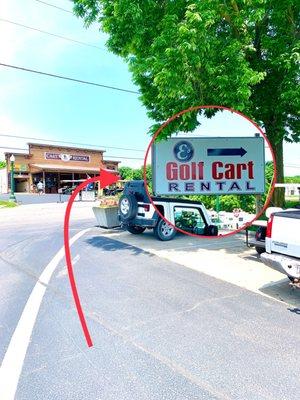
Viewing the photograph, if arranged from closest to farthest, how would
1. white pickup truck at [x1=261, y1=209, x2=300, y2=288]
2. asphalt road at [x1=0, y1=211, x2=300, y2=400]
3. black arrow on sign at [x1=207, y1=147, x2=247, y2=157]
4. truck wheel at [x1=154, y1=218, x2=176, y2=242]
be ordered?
asphalt road at [x1=0, y1=211, x2=300, y2=400] → white pickup truck at [x1=261, y1=209, x2=300, y2=288] → black arrow on sign at [x1=207, y1=147, x2=247, y2=157] → truck wheel at [x1=154, y1=218, x2=176, y2=242]

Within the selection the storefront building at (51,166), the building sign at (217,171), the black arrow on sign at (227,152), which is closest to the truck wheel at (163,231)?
the building sign at (217,171)

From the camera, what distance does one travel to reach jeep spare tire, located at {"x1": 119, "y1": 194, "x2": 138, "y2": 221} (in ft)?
31.5

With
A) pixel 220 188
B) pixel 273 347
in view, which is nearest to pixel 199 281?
pixel 220 188

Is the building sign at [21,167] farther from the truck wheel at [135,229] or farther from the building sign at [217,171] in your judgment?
the building sign at [217,171]

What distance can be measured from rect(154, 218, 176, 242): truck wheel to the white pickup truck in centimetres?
475

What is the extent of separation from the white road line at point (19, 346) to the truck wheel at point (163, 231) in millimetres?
4329

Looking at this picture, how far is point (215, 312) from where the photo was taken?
4371mm

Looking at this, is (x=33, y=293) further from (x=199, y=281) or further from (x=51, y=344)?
(x=199, y=281)

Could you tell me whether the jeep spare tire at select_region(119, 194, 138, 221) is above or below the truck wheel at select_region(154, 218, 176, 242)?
above

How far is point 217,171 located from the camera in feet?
19.3

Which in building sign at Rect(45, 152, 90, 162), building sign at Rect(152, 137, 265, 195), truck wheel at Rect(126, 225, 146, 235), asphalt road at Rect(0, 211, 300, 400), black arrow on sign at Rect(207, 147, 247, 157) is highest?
building sign at Rect(45, 152, 90, 162)

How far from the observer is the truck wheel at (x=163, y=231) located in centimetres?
950
